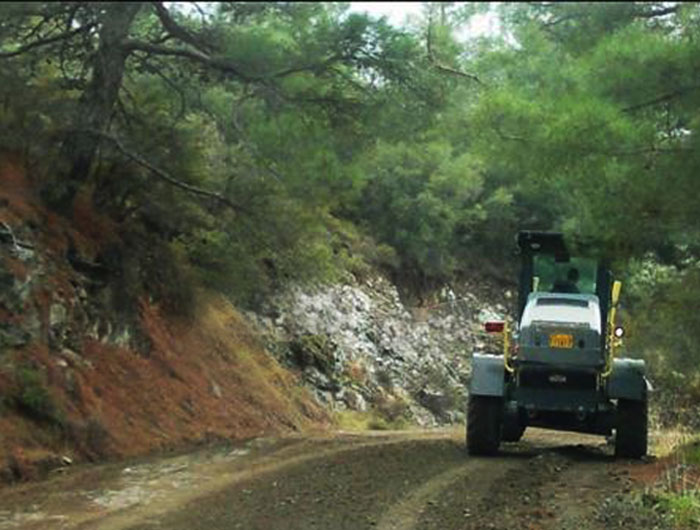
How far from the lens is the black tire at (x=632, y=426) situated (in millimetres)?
16719

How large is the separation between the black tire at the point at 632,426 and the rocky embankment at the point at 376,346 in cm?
1403

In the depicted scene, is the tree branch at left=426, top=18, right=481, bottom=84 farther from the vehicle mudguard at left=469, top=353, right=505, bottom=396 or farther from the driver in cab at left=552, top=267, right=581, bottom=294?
the vehicle mudguard at left=469, top=353, right=505, bottom=396

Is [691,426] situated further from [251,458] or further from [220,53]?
[220,53]

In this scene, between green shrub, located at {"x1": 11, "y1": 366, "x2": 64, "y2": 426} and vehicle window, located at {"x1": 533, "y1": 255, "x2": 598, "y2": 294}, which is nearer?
green shrub, located at {"x1": 11, "y1": 366, "x2": 64, "y2": 426}

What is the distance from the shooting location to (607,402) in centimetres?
1673

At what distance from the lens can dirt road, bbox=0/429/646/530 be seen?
1129 cm

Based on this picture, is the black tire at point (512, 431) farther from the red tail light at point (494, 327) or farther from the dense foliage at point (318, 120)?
the dense foliage at point (318, 120)

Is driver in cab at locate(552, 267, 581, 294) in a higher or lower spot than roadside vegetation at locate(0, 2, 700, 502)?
lower

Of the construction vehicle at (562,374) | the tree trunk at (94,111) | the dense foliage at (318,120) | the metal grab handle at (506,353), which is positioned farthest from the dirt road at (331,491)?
the tree trunk at (94,111)

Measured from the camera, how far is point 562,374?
16.5m

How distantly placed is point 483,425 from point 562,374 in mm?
1483

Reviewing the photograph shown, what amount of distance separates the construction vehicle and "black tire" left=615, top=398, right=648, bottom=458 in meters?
0.02

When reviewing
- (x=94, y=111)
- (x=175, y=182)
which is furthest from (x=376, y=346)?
(x=94, y=111)

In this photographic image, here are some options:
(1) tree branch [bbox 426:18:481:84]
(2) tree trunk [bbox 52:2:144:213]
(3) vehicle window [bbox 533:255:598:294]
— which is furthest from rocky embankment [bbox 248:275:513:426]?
(1) tree branch [bbox 426:18:481:84]
